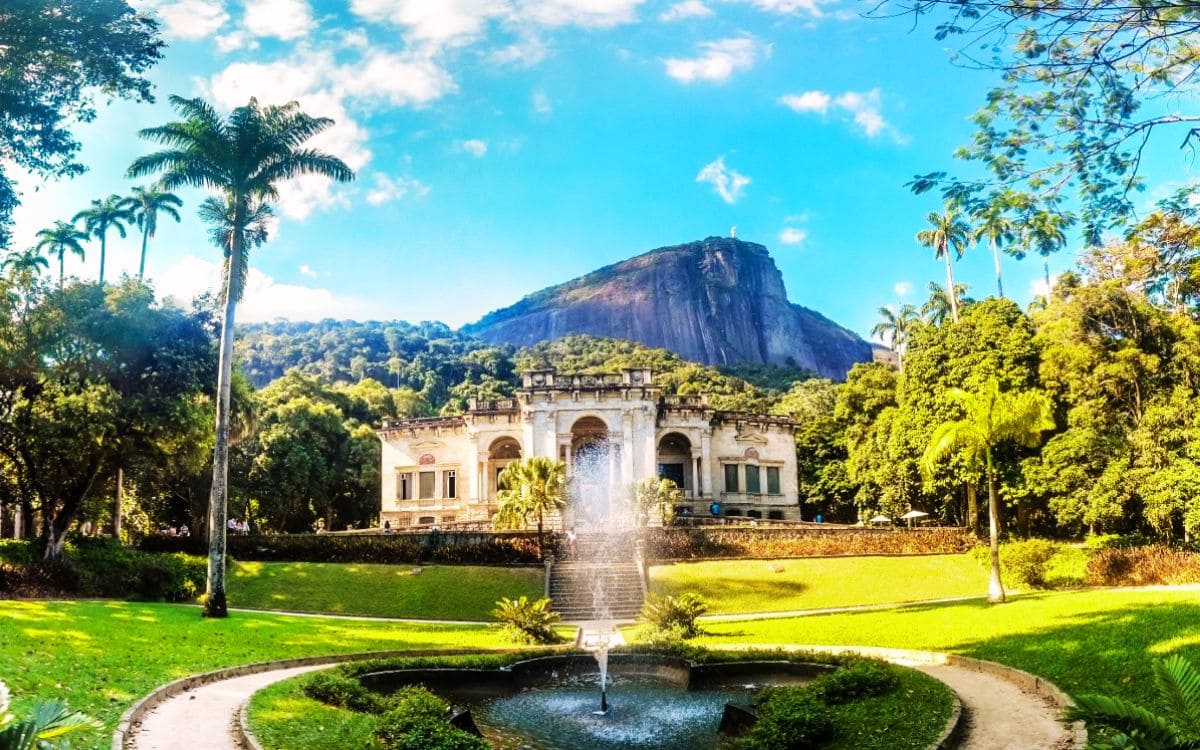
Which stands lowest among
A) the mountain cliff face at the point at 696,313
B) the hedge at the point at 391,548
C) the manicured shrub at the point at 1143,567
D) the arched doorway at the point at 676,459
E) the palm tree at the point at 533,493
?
the manicured shrub at the point at 1143,567

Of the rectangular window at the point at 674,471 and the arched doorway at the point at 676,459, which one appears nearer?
the arched doorway at the point at 676,459

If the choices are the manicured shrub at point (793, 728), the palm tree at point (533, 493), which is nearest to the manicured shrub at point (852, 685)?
the manicured shrub at point (793, 728)

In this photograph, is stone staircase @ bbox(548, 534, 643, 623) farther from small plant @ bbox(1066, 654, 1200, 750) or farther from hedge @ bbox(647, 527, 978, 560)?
small plant @ bbox(1066, 654, 1200, 750)

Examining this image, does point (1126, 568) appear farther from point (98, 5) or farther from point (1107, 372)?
point (98, 5)

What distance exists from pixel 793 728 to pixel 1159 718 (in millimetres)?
5320

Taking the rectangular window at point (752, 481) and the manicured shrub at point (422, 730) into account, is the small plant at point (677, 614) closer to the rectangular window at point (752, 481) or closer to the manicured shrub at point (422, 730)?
the manicured shrub at point (422, 730)

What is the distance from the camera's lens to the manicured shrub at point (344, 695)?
39.9ft

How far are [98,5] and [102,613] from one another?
1359 centimetres

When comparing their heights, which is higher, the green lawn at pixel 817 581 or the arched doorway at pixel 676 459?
the arched doorway at pixel 676 459

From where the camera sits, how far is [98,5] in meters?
13.1

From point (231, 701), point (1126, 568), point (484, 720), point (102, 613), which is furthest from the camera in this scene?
point (1126, 568)

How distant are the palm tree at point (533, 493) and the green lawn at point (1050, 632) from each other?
11305 millimetres

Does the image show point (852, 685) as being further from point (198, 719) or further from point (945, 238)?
point (945, 238)

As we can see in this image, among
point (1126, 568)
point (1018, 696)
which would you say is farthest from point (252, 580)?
point (1126, 568)
